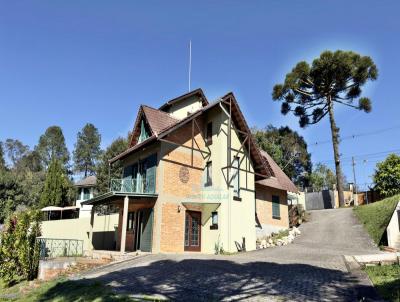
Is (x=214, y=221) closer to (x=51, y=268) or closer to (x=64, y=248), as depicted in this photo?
(x=51, y=268)

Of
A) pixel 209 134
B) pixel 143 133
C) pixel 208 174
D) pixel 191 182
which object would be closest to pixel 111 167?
pixel 143 133

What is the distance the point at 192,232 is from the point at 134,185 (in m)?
4.63

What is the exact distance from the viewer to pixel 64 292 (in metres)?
11.9

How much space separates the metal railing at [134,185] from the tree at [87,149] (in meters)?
46.8

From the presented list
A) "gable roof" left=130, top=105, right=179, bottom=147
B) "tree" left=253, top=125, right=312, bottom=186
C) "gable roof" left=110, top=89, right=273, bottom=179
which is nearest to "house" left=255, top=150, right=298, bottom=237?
"gable roof" left=110, top=89, right=273, bottom=179

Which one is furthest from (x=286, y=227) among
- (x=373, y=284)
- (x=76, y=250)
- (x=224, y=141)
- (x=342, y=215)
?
(x=373, y=284)

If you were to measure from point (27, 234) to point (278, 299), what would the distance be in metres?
12.9

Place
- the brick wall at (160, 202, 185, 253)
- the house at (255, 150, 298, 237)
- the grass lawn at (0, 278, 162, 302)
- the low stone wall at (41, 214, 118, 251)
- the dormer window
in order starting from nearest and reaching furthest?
1. the grass lawn at (0, 278, 162, 302)
2. the brick wall at (160, 202, 185, 253)
3. the dormer window
4. the house at (255, 150, 298, 237)
5. the low stone wall at (41, 214, 118, 251)

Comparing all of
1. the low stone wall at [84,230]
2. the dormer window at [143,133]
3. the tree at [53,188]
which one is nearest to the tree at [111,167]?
the tree at [53,188]

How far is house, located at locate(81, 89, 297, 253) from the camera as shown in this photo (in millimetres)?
20078

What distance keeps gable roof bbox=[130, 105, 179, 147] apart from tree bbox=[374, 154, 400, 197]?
20087 mm

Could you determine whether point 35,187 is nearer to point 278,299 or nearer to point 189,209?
point 189,209

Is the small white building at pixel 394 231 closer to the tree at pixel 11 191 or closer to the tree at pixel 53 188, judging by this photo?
the tree at pixel 53 188

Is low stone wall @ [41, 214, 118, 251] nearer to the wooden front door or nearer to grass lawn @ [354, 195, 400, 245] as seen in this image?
the wooden front door
